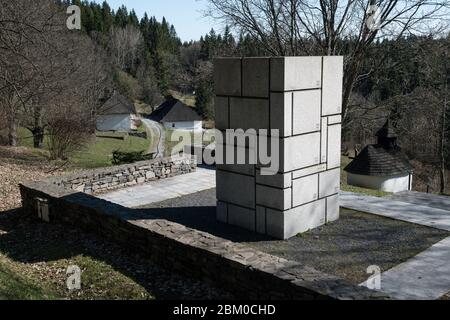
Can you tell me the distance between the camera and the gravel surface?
7.68m

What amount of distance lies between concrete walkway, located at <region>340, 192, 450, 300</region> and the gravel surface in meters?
0.24

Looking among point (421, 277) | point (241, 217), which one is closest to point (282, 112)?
point (241, 217)

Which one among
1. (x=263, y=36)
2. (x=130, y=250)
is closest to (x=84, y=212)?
(x=130, y=250)

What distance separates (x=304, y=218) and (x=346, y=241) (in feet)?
3.12

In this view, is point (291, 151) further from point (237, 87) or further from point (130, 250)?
point (130, 250)

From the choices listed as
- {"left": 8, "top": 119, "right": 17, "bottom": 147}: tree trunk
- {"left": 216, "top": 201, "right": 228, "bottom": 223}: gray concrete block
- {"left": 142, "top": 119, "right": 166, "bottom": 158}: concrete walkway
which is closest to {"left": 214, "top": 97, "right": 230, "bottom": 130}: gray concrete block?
{"left": 216, "top": 201, "right": 228, "bottom": 223}: gray concrete block

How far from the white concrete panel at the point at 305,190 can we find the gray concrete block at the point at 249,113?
1282 mm

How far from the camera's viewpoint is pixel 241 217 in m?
9.62

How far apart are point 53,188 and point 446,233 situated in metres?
8.35

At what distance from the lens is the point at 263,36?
59.7 feet

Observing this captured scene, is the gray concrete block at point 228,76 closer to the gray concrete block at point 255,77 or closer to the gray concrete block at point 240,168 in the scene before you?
the gray concrete block at point 255,77

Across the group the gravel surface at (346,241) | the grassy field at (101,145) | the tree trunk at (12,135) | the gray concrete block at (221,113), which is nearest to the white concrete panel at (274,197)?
the gravel surface at (346,241)

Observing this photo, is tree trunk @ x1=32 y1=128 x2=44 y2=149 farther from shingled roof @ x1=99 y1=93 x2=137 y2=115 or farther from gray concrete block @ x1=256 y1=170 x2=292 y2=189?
shingled roof @ x1=99 y1=93 x2=137 y2=115

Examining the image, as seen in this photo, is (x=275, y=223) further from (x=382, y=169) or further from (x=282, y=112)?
(x=382, y=169)
